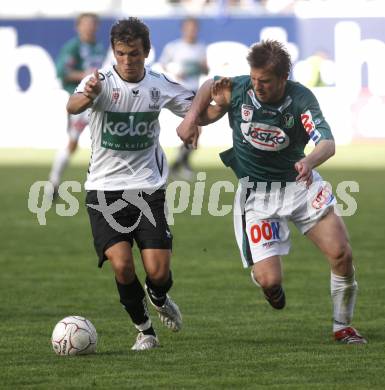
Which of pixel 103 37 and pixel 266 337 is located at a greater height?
pixel 103 37

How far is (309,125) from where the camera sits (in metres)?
7.23

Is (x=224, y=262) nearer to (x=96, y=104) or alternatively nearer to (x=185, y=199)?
(x=96, y=104)

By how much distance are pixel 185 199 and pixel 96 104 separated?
375 inches

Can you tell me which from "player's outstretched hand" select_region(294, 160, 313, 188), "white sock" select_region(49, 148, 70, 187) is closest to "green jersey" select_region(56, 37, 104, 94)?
"white sock" select_region(49, 148, 70, 187)

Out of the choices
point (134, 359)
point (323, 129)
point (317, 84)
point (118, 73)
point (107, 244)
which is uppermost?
point (317, 84)

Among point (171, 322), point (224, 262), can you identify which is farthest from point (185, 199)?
point (171, 322)

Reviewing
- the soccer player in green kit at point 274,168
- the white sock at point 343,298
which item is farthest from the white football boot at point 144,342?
the white sock at point 343,298

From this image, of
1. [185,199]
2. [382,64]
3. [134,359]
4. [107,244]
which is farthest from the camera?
[382,64]

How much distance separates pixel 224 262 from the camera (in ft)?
37.8

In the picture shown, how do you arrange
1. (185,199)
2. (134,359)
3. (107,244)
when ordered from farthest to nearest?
1. (185,199)
2. (107,244)
3. (134,359)

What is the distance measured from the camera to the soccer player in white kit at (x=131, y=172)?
7.22m

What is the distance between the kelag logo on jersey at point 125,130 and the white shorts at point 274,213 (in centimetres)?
77

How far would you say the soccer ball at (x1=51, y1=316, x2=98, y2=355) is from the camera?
22.6 feet

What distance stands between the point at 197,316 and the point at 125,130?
1738 mm
